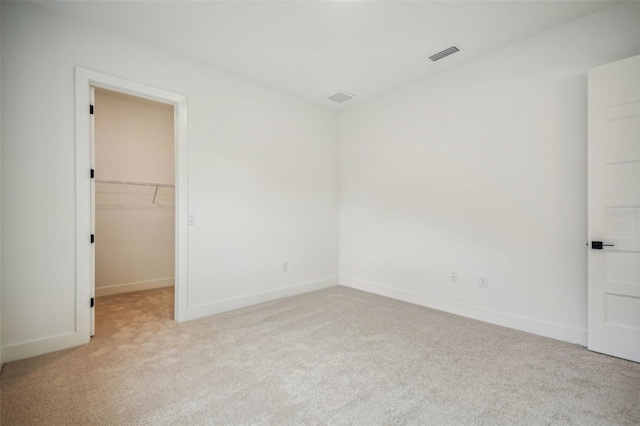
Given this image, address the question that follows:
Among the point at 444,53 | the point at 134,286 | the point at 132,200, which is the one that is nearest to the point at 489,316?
the point at 444,53

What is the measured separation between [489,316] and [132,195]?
16.7 ft

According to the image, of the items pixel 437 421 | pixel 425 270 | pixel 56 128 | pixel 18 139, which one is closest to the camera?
pixel 437 421

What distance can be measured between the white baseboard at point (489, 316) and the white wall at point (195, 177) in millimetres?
1086

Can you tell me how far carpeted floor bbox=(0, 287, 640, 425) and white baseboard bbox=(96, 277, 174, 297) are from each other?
1462mm

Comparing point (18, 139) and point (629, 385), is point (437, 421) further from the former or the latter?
point (18, 139)

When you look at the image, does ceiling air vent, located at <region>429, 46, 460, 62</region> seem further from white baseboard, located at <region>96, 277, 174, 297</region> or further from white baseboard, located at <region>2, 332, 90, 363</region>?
white baseboard, located at <region>96, 277, 174, 297</region>

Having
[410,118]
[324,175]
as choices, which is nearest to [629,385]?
[410,118]

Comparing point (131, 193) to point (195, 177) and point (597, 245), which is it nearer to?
point (195, 177)

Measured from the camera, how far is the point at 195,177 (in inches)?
132

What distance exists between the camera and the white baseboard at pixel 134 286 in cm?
427

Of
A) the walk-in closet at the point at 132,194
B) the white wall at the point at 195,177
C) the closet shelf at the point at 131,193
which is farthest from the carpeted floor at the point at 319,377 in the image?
the closet shelf at the point at 131,193

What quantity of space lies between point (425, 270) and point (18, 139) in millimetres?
4224

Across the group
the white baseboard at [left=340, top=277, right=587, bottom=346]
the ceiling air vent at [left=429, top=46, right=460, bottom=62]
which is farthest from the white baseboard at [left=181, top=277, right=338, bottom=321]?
the ceiling air vent at [left=429, top=46, right=460, bottom=62]

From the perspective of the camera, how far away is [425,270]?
3764 millimetres
